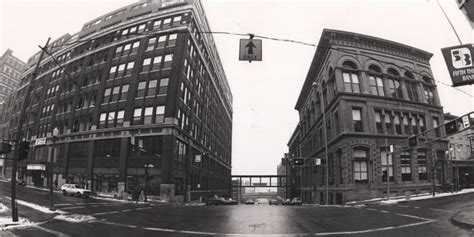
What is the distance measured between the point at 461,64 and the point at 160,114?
3413 centimetres

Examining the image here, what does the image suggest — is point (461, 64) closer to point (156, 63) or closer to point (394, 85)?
point (394, 85)

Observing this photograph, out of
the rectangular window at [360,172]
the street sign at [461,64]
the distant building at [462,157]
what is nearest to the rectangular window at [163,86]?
the rectangular window at [360,172]

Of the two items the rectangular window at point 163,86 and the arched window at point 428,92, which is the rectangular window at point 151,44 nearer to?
the rectangular window at point 163,86

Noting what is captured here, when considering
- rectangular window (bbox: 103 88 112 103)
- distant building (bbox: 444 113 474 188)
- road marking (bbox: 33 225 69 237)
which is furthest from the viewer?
rectangular window (bbox: 103 88 112 103)

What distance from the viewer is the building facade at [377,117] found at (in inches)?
1367

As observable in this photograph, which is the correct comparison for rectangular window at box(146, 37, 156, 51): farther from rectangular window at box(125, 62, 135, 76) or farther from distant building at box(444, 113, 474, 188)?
distant building at box(444, 113, 474, 188)

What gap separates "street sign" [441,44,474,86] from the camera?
39.3ft

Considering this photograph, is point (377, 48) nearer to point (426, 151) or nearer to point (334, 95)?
point (334, 95)

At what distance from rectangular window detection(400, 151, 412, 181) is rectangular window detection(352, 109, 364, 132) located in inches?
232

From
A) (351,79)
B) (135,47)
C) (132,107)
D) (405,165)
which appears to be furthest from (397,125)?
(135,47)

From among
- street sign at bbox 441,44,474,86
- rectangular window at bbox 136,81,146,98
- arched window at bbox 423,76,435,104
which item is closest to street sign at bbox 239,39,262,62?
street sign at bbox 441,44,474,86

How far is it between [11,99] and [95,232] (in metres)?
82.9

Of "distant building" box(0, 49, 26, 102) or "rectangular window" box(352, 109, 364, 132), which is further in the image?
"distant building" box(0, 49, 26, 102)

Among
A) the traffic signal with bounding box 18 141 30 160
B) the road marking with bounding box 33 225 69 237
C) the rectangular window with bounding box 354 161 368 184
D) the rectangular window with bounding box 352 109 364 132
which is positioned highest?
the rectangular window with bounding box 352 109 364 132
